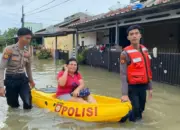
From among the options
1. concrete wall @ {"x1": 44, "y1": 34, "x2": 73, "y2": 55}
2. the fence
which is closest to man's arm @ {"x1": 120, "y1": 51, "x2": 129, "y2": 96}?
the fence

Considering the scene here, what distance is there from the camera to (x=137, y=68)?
17.4 ft

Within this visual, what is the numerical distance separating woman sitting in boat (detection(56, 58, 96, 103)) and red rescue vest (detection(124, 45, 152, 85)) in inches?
53.1

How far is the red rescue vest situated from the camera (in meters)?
5.32

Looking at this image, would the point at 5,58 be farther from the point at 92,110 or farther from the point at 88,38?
the point at 88,38

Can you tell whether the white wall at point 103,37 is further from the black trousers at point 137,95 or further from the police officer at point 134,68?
the police officer at point 134,68

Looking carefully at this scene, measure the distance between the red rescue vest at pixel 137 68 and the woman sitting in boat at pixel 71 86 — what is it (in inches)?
53.1

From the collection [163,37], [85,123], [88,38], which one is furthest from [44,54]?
[85,123]

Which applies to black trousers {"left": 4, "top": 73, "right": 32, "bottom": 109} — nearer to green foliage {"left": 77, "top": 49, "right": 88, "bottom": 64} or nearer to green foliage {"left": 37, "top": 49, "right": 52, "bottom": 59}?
green foliage {"left": 77, "top": 49, "right": 88, "bottom": 64}

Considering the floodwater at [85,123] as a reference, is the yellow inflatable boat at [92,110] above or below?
above

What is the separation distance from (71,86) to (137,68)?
1783 mm

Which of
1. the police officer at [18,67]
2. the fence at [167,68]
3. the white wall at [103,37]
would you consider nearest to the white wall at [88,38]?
the white wall at [103,37]

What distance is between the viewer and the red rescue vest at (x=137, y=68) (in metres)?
5.32

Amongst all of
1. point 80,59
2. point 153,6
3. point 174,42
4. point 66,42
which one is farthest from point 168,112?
point 66,42

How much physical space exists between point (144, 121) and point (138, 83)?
3.92 feet
